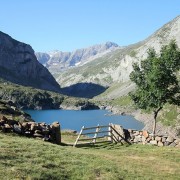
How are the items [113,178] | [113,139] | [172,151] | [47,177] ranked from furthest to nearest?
[113,139] → [172,151] → [113,178] → [47,177]

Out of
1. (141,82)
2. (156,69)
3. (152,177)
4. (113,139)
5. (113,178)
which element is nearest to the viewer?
(113,178)

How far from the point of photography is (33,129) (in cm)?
3531

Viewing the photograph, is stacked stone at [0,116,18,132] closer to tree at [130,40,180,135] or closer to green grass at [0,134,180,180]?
green grass at [0,134,180,180]

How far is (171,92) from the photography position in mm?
54938

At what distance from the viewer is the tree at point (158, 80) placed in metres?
52.9

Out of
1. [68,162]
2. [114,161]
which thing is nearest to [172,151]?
[114,161]

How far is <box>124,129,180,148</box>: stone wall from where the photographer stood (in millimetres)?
39656

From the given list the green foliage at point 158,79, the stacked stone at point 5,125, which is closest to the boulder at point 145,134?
the green foliage at point 158,79

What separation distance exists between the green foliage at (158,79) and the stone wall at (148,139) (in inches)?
460

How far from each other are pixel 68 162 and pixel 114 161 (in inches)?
199

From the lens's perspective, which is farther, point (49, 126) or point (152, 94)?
point (152, 94)

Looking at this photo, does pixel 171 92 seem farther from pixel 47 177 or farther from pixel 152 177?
pixel 47 177

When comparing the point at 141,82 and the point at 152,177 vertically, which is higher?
the point at 141,82

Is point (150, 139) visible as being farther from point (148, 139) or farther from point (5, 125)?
point (5, 125)
